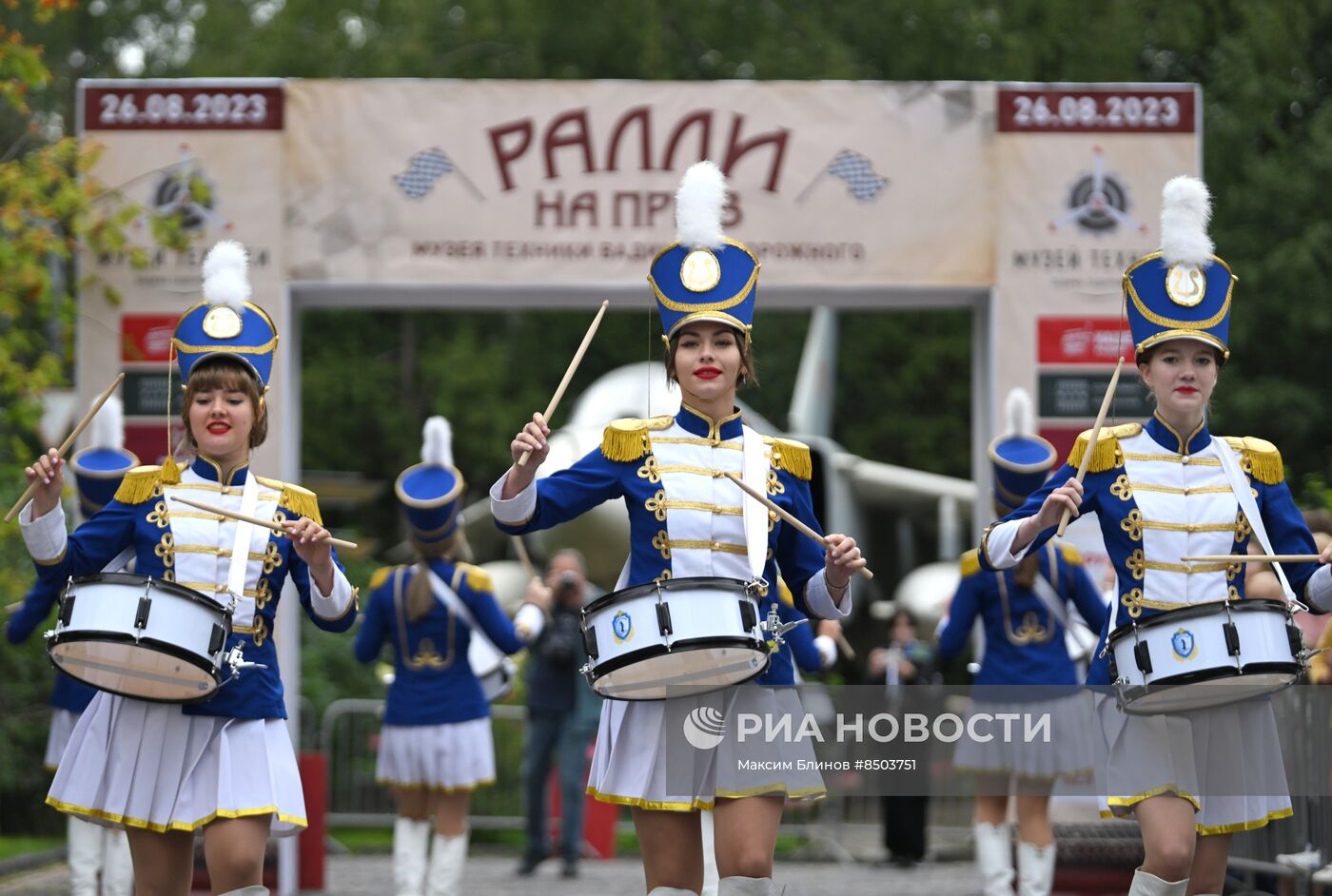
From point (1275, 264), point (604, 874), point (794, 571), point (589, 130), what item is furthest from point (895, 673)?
point (1275, 264)

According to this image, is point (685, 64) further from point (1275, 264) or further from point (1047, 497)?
point (1047, 497)

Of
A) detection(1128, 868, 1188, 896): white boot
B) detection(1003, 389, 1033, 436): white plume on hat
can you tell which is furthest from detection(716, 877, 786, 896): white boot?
detection(1003, 389, 1033, 436): white plume on hat

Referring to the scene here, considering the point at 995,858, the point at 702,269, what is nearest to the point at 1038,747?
the point at 995,858

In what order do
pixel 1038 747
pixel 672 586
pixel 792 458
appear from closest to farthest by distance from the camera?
1. pixel 672 586
2. pixel 792 458
3. pixel 1038 747

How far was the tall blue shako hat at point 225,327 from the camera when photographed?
6.91 meters

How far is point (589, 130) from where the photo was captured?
12.6 meters

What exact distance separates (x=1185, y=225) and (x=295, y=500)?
10.2 feet

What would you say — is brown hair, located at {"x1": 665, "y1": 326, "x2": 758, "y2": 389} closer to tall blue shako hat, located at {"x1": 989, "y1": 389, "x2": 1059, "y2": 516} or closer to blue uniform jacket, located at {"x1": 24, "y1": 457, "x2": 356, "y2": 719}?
blue uniform jacket, located at {"x1": 24, "y1": 457, "x2": 356, "y2": 719}

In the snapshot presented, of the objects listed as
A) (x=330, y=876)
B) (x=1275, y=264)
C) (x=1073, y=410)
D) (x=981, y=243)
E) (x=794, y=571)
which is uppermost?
(x=1275, y=264)

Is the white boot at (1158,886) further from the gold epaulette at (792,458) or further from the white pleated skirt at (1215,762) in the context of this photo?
the gold epaulette at (792,458)

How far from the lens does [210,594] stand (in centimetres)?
665

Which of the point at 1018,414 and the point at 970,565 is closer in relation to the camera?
the point at 970,565

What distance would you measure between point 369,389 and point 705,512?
27.2 metres

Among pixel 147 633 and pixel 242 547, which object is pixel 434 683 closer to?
pixel 242 547
